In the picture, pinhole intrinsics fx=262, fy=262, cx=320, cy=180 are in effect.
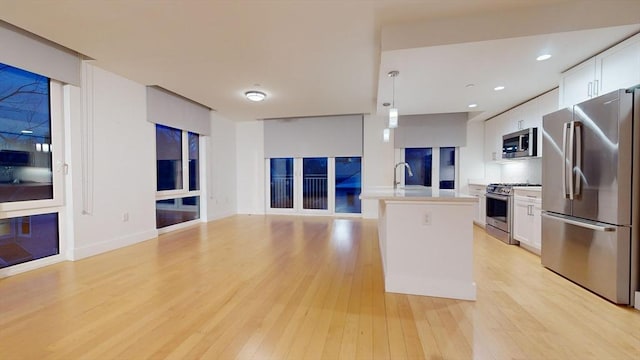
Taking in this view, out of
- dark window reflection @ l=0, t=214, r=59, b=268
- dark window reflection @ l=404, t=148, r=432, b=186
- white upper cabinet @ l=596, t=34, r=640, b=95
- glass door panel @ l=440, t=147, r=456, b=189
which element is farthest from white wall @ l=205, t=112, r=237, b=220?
white upper cabinet @ l=596, t=34, r=640, b=95

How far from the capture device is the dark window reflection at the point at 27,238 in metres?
2.88

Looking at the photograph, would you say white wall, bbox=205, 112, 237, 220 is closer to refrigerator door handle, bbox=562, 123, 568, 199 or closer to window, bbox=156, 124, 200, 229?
window, bbox=156, 124, 200, 229

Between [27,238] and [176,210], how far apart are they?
2444mm

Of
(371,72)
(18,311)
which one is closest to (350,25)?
(371,72)

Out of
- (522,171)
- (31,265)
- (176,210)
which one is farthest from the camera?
(176,210)

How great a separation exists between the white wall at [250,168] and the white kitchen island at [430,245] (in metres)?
5.09

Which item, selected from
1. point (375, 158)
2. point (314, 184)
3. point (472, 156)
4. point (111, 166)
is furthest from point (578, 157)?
point (111, 166)

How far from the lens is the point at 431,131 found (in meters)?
6.06

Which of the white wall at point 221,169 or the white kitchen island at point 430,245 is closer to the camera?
the white kitchen island at point 430,245

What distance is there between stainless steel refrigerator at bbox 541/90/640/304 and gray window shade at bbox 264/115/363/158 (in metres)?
3.98

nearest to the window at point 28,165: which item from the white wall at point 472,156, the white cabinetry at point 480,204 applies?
the white cabinetry at point 480,204

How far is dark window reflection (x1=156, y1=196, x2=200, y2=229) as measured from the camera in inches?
194

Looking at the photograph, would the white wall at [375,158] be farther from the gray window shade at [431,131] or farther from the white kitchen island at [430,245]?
the white kitchen island at [430,245]

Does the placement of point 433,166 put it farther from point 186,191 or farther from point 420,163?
point 186,191
